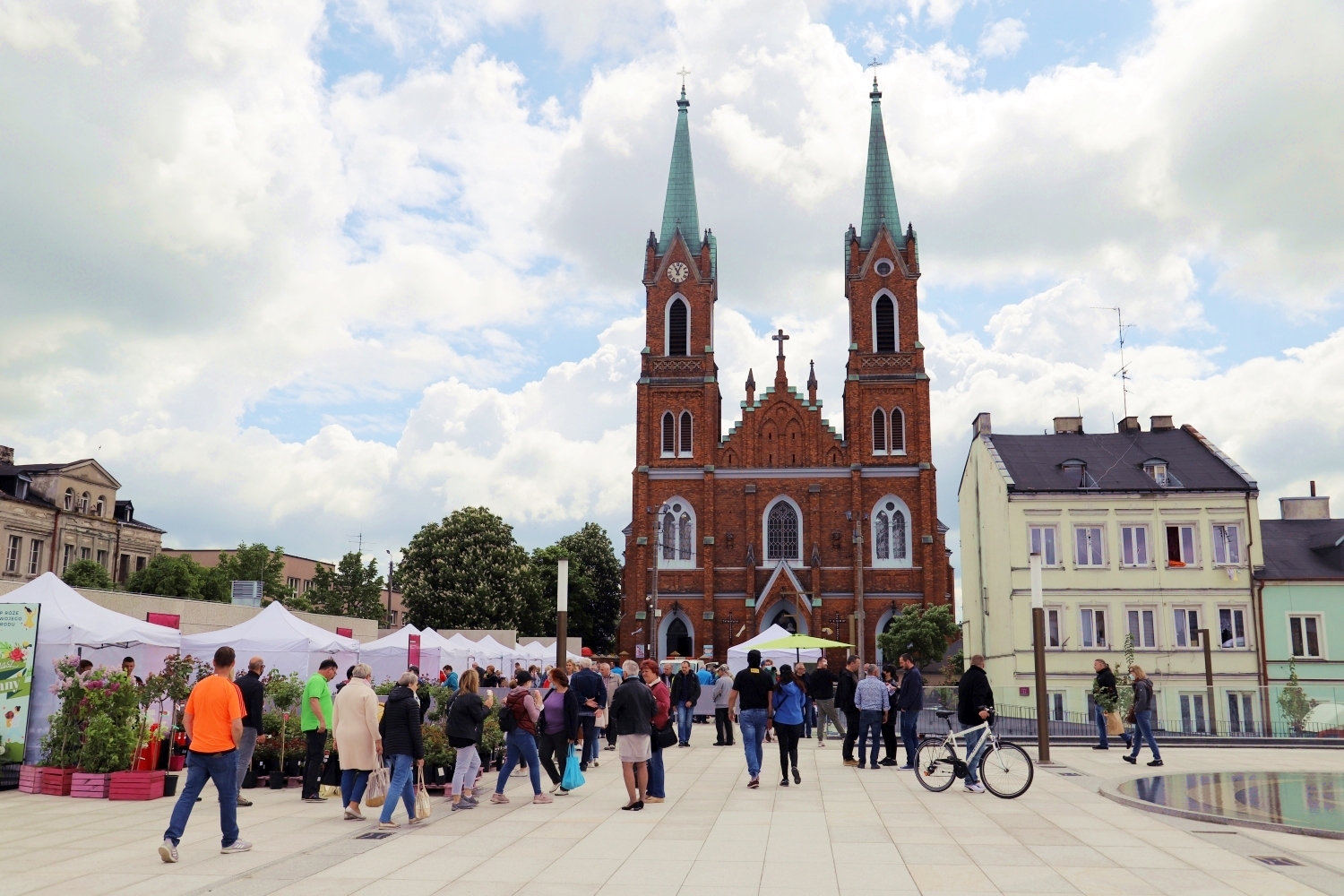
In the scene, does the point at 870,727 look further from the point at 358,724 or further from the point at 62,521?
the point at 62,521

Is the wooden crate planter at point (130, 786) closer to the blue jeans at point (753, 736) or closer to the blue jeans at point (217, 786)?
the blue jeans at point (217, 786)

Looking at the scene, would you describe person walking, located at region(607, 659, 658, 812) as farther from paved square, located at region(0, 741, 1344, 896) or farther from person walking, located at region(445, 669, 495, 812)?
person walking, located at region(445, 669, 495, 812)

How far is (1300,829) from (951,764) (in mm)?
4264

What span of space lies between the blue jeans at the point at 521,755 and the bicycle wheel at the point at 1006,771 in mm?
5718

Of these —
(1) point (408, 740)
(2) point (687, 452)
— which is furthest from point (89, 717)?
(2) point (687, 452)

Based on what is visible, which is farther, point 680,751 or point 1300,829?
point 680,751

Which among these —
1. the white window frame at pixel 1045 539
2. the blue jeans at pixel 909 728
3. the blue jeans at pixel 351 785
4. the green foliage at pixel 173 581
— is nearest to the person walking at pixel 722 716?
the blue jeans at pixel 909 728

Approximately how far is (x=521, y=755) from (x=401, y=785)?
2.31 metres

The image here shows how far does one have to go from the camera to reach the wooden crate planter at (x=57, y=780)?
13.6 m

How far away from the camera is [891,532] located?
55.3m

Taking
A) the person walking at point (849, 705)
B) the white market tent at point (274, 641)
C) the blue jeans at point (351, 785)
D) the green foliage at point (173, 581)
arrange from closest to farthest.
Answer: the blue jeans at point (351, 785), the person walking at point (849, 705), the white market tent at point (274, 641), the green foliage at point (173, 581)

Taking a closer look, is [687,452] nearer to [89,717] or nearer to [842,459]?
[842,459]

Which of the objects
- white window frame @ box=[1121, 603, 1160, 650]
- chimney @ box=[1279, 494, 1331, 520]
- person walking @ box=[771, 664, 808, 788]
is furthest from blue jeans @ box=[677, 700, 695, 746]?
chimney @ box=[1279, 494, 1331, 520]

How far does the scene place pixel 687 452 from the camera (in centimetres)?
5675
